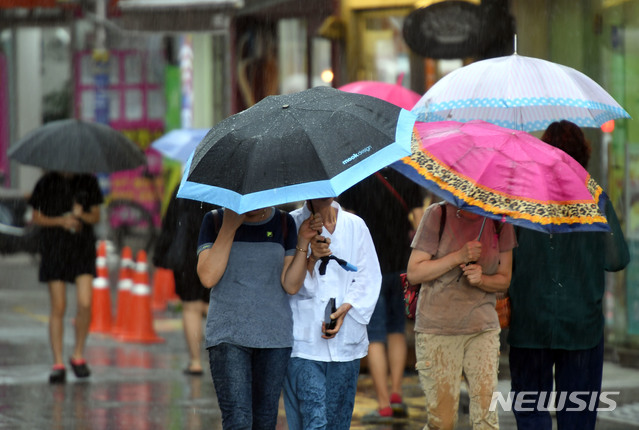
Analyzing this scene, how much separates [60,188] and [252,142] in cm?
542

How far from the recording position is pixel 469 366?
6.08m

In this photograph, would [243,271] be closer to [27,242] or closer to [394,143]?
[394,143]

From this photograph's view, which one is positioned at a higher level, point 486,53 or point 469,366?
point 486,53

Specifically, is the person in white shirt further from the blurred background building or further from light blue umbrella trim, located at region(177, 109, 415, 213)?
the blurred background building

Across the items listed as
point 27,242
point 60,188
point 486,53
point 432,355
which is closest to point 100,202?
point 60,188

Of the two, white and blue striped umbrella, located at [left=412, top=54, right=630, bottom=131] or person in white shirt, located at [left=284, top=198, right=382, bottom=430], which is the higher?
white and blue striped umbrella, located at [left=412, top=54, right=630, bottom=131]

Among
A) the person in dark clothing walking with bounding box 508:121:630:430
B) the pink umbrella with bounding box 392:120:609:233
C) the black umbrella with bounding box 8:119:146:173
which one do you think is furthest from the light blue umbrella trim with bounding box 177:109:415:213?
the black umbrella with bounding box 8:119:146:173

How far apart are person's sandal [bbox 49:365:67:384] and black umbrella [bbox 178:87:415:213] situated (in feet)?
16.8

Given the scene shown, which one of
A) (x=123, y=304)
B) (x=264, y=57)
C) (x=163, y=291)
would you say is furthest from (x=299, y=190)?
(x=264, y=57)

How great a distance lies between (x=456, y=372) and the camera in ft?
19.9

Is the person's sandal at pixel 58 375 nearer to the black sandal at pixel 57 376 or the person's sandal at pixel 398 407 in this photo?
the black sandal at pixel 57 376

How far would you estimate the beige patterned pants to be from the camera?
6.04 meters

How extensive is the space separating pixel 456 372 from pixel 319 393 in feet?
2.62

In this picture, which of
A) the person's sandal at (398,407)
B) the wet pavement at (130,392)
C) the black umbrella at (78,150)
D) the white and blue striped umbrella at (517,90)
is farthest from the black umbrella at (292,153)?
the black umbrella at (78,150)
